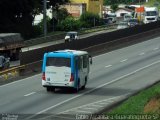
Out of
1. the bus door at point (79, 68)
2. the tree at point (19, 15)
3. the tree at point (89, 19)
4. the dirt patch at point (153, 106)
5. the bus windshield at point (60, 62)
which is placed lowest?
the tree at point (89, 19)

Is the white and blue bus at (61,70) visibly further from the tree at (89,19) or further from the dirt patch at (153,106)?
the tree at (89,19)

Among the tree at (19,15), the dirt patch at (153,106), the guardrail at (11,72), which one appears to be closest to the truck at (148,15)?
the tree at (19,15)

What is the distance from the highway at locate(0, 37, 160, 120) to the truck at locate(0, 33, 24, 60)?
785cm

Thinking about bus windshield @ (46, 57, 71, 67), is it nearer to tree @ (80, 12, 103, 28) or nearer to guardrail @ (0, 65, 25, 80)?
guardrail @ (0, 65, 25, 80)

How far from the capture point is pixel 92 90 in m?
33.9

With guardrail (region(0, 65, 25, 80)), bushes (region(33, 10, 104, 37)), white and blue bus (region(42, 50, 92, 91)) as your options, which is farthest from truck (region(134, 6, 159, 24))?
white and blue bus (region(42, 50, 92, 91))

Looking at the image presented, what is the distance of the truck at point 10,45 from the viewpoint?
55594 millimetres

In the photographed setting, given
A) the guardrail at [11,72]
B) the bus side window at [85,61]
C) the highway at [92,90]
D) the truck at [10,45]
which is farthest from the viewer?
the truck at [10,45]

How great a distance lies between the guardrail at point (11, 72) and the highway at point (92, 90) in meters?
1.12

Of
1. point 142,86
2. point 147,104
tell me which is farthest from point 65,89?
point 147,104

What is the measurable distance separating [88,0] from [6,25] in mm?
48037

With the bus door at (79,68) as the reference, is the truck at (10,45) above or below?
below

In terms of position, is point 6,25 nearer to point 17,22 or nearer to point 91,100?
point 17,22

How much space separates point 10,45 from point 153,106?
1479 inches
